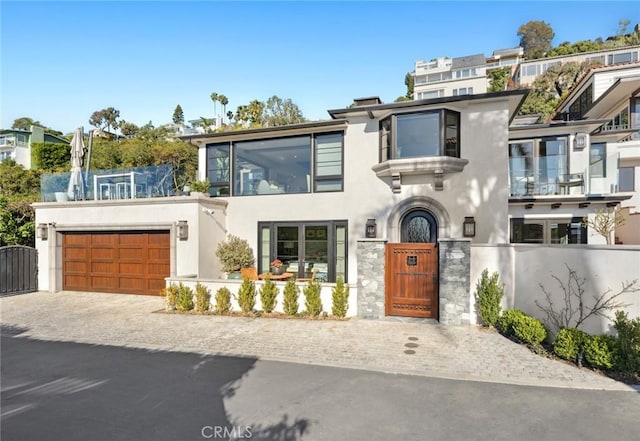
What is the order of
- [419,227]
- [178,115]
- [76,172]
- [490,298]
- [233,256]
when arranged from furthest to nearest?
1. [178,115]
2. [76,172]
3. [233,256]
4. [419,227]
5. [490,298]

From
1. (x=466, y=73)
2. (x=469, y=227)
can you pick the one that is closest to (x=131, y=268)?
(x=469, y=227)

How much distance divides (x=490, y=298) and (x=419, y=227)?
128 inches

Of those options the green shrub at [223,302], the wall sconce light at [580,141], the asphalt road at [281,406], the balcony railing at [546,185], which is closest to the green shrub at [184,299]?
the green shrub at [223,302]

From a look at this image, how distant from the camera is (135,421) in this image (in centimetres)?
404

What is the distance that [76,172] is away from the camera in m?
12.9

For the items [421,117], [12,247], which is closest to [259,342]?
[421,117]

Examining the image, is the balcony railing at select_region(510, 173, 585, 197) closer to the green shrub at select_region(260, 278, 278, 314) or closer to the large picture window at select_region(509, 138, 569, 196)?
the large picture window at select_region(509, 138, 569, 196)

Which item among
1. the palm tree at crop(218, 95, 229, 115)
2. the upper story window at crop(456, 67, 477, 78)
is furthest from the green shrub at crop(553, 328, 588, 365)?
the upper story window at crop(456, 67, 477, 78)

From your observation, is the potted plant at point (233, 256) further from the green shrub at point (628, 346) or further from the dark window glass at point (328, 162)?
the green shrub at point (628, 346)

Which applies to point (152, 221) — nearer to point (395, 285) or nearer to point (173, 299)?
point (173, 299)

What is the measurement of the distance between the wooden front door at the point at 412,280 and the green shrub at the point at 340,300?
3.69 feet

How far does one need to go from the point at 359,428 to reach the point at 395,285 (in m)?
5.42

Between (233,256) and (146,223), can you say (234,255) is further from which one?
(146,223)

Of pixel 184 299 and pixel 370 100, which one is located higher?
pixel 370 100
